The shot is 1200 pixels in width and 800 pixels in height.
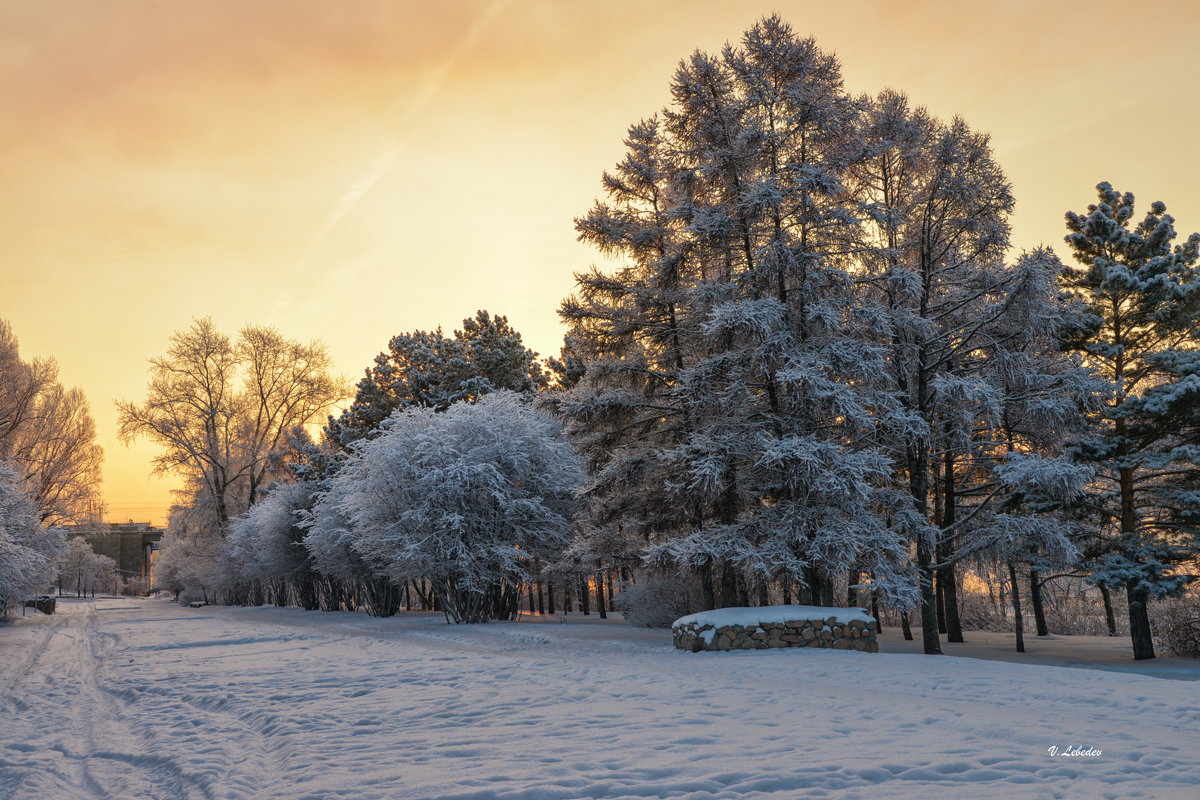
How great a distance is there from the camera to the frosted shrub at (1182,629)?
19.5m

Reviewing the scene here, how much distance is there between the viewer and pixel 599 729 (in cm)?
738

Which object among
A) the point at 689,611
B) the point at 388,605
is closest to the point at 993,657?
the point at 689,611

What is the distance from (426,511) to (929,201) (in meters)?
15.6

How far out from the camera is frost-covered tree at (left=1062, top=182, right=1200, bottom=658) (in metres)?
18.2

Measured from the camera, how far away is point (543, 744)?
684 centimetres

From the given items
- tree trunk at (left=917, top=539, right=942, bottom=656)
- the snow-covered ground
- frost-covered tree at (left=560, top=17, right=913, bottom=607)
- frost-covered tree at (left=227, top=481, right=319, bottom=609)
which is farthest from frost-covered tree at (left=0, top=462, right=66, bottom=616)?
tree trunk at (left=917, top=539, right=942, bottom=656)

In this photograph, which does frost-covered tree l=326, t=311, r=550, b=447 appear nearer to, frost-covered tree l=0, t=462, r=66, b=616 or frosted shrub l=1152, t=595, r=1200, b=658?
frost-covered tree l=0, t=462, r=66, b=616

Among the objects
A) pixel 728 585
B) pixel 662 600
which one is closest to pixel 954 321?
pixel 728 585

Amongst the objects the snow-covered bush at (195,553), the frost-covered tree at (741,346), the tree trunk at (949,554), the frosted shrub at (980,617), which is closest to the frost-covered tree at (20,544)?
the snow-covered bush at (195,553)

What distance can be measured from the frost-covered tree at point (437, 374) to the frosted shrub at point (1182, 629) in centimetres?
2480

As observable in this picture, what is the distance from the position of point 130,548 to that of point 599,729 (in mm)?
137018

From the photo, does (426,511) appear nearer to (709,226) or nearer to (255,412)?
(709,226)

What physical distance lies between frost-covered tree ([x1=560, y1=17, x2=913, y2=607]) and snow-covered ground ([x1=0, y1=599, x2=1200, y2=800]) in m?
3.09

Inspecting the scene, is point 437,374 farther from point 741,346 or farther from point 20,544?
point 741,346
